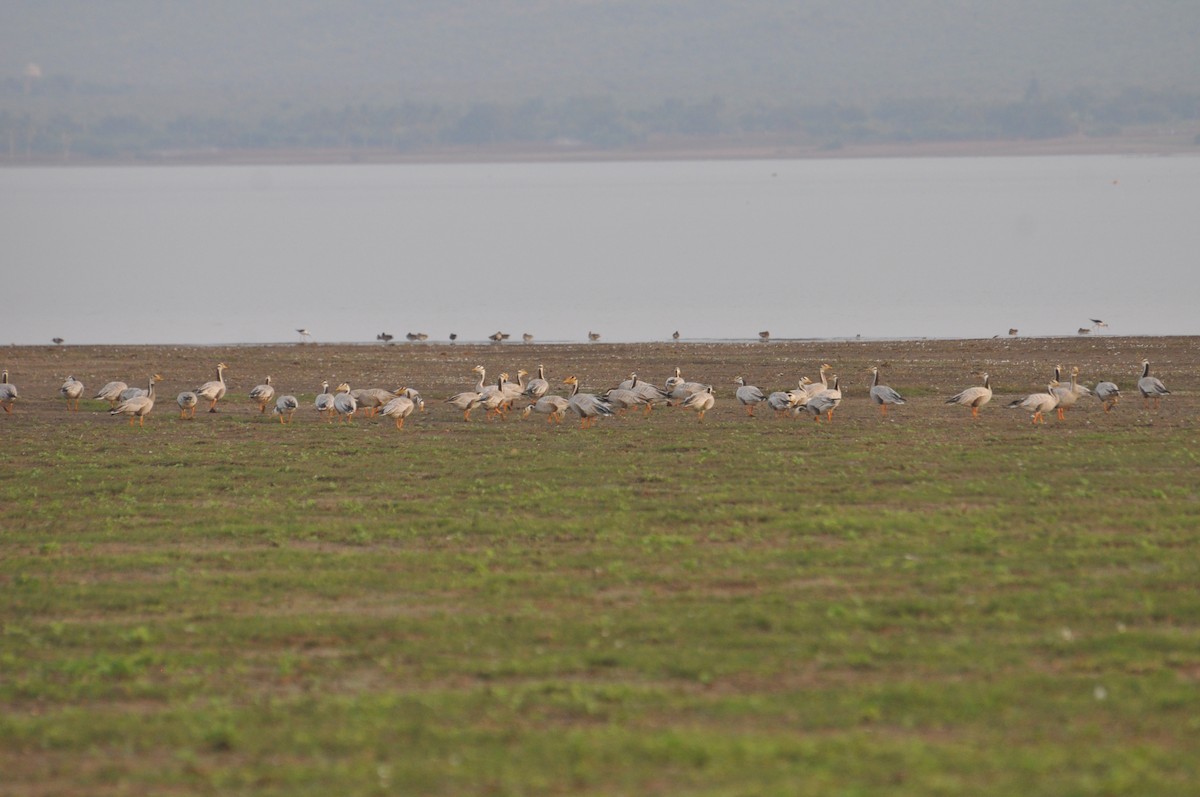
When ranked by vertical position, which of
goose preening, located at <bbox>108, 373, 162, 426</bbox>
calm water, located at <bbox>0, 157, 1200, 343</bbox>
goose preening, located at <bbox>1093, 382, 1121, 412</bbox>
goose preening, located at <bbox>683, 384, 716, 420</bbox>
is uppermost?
calm water, located at <bbox>0, 157, 1200, 343</bbox>

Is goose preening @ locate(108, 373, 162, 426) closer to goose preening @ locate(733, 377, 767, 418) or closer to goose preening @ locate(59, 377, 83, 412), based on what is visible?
goose preening @ locate(59, 377, 83, 412)

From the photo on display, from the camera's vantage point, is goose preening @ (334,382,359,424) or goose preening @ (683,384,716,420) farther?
goose preening @ (334,382,359,424)

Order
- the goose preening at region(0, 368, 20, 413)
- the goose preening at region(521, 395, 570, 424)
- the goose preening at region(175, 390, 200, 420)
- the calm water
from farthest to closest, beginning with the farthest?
the calm water < the goose preening at region(0, 368, 20, 413) < the goose preening at region(175, 390, 200, 420) < the goose preening at region(521, 395, 570, 424)

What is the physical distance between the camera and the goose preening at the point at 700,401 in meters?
25.4

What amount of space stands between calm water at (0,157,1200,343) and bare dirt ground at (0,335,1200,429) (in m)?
8.72

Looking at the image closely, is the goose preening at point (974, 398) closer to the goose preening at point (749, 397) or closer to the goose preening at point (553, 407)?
the goose preening at point (749, 397)

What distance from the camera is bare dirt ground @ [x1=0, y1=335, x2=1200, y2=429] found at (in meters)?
27.9

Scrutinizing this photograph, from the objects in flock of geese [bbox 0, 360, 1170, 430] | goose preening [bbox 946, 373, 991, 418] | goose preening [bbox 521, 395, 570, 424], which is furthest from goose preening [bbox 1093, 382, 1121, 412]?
goose preening [bbox 521, 395, 570, 424]

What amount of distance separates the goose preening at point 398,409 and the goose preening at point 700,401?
444cm

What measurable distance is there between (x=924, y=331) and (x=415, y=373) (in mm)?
19345

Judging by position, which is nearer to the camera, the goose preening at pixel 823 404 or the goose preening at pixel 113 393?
the goose preening at pixel 823 404

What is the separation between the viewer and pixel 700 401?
83.3 ft

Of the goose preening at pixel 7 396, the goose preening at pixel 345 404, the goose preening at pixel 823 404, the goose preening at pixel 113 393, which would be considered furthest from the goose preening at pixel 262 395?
the goose preening at pixel 823 404

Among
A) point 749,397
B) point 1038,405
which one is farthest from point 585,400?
point 1038,405
